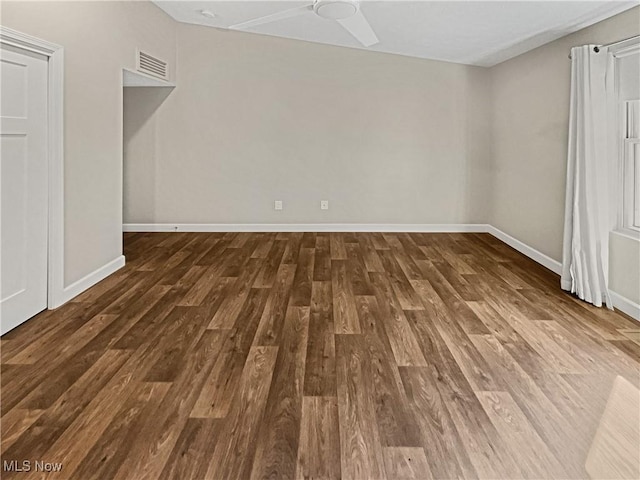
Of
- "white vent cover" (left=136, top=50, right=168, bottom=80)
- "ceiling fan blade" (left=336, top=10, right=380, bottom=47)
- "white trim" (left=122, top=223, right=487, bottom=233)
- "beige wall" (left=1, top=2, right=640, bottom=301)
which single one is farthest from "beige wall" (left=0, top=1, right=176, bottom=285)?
"ceiling fan blade" (left=336, top=10, right=380, bottom=47)

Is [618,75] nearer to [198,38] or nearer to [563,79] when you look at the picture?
[563,79]

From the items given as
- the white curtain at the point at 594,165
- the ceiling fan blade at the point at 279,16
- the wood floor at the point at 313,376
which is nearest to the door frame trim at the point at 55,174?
the wood floor at the point at 313,376

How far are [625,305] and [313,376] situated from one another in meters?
2.49

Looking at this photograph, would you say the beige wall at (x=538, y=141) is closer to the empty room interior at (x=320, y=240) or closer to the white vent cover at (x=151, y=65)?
the empty room interior at (x=320, y=240)

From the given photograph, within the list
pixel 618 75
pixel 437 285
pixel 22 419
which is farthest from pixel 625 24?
pixel 22 419

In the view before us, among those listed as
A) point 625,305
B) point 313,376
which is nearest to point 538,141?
point 625,305

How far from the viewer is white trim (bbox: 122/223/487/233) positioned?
6934 millimetres

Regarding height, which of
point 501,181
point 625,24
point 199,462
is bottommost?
point 199,462

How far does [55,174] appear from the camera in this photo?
367 centimetres

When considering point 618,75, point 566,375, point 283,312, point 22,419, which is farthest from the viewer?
point 618,75

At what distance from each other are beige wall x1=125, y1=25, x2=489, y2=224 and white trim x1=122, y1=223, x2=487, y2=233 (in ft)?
0.23

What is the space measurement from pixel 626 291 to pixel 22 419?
3.85 meters

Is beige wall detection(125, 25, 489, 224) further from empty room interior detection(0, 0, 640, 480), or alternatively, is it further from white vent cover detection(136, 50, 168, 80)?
white vent cover detection(136, 50, 168, 80)

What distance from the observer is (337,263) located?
518 cm
